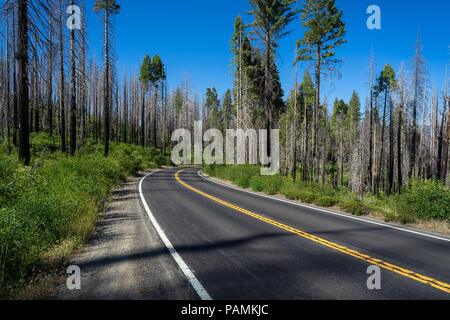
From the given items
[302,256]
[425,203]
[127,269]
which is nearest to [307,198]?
[425,203]

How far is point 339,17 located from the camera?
19.2 meters

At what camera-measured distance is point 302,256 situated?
5.34 metres

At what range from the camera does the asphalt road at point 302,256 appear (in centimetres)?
389

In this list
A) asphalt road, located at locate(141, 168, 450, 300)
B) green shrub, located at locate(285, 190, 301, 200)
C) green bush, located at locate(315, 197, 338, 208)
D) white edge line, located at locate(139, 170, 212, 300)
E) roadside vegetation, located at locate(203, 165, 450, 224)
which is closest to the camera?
white edge line, located at locate(139, 170, 212, 300)

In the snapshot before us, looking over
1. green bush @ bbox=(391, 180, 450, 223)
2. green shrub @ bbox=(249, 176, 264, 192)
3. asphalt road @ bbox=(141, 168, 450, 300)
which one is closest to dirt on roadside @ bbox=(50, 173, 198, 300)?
asphalt road @ bbox=(141, 168, 450, 300)

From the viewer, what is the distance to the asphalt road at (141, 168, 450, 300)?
12.8ft

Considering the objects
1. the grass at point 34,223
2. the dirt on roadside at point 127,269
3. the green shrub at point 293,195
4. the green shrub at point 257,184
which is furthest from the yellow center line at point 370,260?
the green shrub at point 257,184

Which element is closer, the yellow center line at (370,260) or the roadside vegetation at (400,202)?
the yellow center line at (370,260)

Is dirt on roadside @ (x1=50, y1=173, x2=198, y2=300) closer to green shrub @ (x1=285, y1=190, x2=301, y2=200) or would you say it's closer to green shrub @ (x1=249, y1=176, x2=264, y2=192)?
green shrub @ (x1=285, y1=190, x2=301, y2=200)

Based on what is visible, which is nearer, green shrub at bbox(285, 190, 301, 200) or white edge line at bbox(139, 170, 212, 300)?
white edge line at bbox(139, 170, 212, 300)

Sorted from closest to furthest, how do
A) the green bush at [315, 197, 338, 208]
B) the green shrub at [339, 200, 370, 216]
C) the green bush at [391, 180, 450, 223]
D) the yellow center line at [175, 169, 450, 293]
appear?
1. the yellow center line at [175, 169, 450, 293]
2. the green bush at [391, 180, 450, 223]
3. the green shrub at [339, 200, 370, 216]
4. the green bush at [315, 197, 338, 208]

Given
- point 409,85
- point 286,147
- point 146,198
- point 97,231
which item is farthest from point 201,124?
point 97,231

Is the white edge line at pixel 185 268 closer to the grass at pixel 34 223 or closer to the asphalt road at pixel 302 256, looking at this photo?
the asphalt road at pixel 302 256
